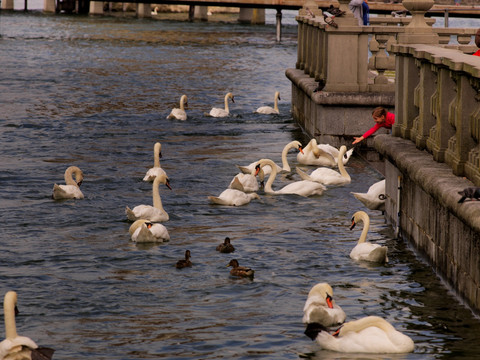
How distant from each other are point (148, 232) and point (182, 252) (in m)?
0.50

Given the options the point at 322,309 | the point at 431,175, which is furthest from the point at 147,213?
the point at 322,309

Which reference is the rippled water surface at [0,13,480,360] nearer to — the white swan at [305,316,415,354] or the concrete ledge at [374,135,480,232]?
the white swan at [305,316,415,354]

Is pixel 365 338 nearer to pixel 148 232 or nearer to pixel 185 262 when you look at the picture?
pixel 185 262

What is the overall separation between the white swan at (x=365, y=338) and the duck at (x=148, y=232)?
12.4ft

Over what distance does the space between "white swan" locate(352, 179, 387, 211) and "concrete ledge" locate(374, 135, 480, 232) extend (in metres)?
0.86

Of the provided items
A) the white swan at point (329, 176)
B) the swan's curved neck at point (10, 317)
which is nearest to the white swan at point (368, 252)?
the swan's curved neck at point (10, 317)

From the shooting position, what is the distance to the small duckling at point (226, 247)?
1151cm

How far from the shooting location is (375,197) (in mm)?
13633

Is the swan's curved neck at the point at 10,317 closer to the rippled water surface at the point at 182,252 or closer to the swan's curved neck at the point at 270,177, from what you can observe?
the rippled water surface at the point at 182,252

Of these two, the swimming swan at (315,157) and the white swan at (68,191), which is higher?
the swimming swan at (315,157)

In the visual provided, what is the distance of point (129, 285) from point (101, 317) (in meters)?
1.04

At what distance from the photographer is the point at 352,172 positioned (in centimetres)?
1712

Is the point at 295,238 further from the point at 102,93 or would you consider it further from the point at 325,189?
the point at 102,93

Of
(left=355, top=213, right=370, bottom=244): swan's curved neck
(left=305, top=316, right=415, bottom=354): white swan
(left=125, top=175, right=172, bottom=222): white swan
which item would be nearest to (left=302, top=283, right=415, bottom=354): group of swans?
(left=305, top=316, right=415, bottom=354): white swan
